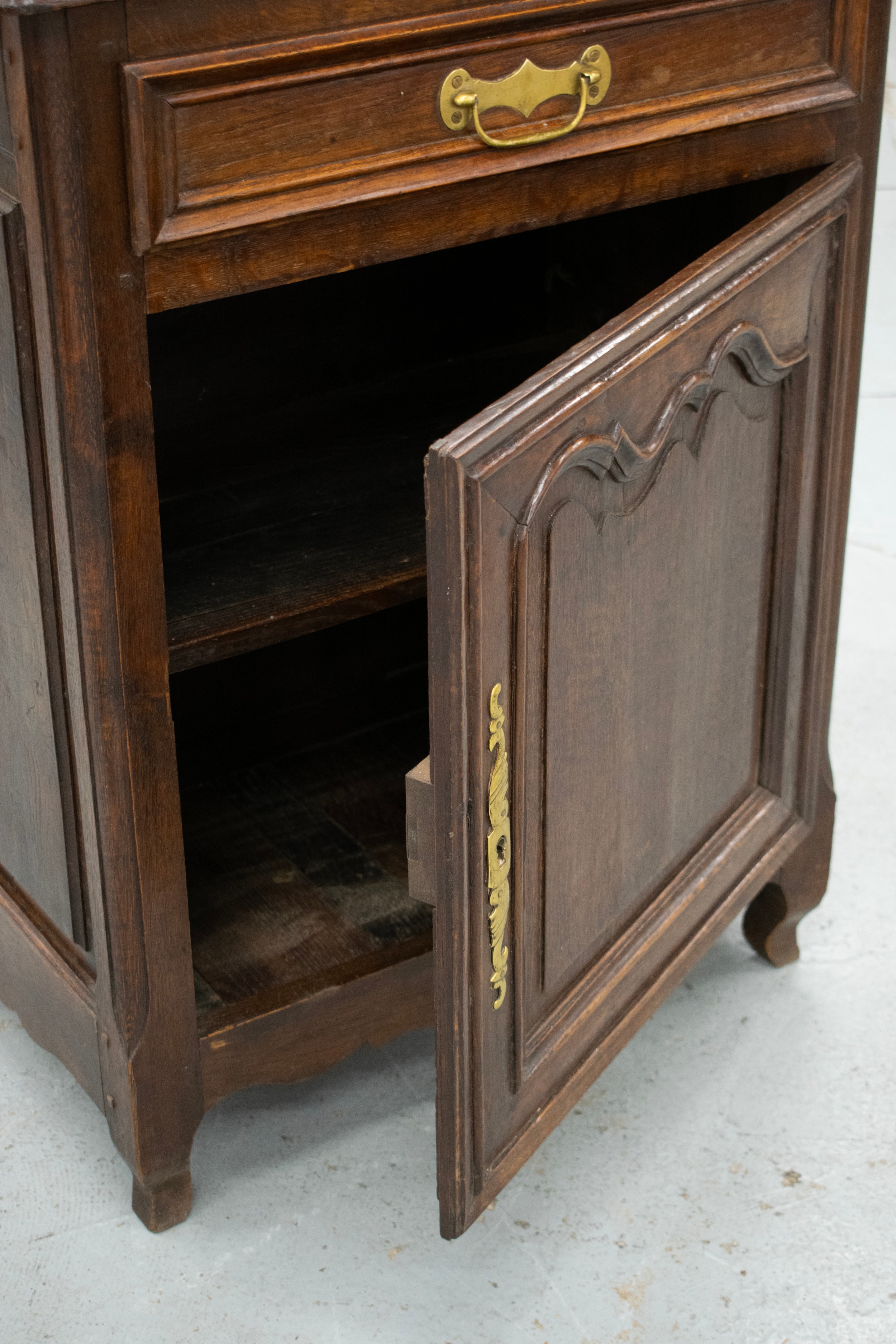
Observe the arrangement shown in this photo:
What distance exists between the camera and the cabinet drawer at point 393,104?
3.36ft

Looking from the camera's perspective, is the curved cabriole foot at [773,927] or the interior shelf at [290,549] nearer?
the interior shelf at [290,549]

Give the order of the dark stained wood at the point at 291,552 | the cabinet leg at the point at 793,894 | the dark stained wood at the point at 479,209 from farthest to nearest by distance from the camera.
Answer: the cabinet leg at the point at 793,894 < the dark stained wood at the point at 291,552 < the dark stained wood at the point at 479,209

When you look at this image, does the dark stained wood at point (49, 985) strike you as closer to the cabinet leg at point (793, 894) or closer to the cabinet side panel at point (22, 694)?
the cabinet side panel at point (22, 694)

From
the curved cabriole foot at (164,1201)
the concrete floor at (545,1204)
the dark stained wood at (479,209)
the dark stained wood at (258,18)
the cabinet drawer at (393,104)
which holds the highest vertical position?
the dark stained wood at (258,18)

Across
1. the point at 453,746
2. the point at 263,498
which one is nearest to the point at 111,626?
the point at 453,746

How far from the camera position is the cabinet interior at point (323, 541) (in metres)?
1.42

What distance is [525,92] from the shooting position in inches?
45.8

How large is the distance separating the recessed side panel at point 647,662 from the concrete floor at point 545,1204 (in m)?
0.30

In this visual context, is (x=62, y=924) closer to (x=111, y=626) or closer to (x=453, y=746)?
(x=111, y=626)

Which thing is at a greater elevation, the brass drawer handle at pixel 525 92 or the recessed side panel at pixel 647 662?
the brass drawer handle at pixel 525 92

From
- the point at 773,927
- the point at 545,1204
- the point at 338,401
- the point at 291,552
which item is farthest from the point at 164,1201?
the point at 338,401

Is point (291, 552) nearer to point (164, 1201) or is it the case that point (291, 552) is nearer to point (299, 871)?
point (299, 871)

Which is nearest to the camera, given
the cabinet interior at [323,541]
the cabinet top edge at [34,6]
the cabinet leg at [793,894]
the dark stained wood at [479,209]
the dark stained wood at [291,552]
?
the cabinet top edge at [34,6]

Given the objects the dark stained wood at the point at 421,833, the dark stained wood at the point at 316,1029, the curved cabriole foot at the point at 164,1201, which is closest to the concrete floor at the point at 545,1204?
the curved cabriole foot at the point at 164,1201
